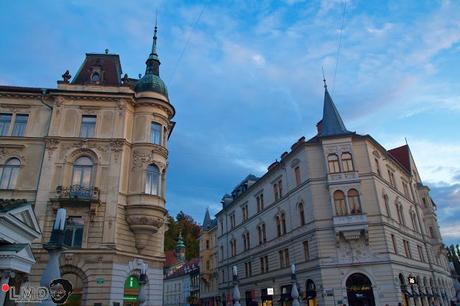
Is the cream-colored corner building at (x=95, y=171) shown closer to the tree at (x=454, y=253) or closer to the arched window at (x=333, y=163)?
the arched window at (x=333, y=163)

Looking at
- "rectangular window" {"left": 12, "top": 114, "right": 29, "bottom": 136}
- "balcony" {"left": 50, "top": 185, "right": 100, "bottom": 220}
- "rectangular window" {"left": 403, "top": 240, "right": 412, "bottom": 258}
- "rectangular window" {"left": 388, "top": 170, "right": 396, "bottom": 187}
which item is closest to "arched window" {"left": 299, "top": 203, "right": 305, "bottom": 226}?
"rectangular window" {"left": 403, "top": 240, "right": 412, "bottom": 258}

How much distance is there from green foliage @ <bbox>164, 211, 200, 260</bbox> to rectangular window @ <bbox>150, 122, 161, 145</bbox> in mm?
56071

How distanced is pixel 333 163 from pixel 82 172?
2264cm

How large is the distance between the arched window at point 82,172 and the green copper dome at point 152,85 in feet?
25.0

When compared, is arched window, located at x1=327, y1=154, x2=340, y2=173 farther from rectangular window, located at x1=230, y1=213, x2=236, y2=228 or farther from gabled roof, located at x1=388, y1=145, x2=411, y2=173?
rectangular window, located at x1=230, y1=213, x2=236, y2=228

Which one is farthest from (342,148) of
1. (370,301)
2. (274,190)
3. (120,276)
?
(120,276)

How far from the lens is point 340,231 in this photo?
32.7 m

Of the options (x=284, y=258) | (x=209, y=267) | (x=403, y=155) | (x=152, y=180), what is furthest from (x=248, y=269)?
(x=403, y=155)

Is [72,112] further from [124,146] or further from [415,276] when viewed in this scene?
[415,276]

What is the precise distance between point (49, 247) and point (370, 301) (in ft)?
94.2

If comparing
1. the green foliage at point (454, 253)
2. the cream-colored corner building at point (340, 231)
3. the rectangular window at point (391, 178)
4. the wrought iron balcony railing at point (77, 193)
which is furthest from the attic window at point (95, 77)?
Answer: the green foliage at point (454, 253)

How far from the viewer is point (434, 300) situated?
127ft

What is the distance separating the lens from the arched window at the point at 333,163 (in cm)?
3522

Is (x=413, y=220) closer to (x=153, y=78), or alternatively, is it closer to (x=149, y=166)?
(x=149, y=166)
